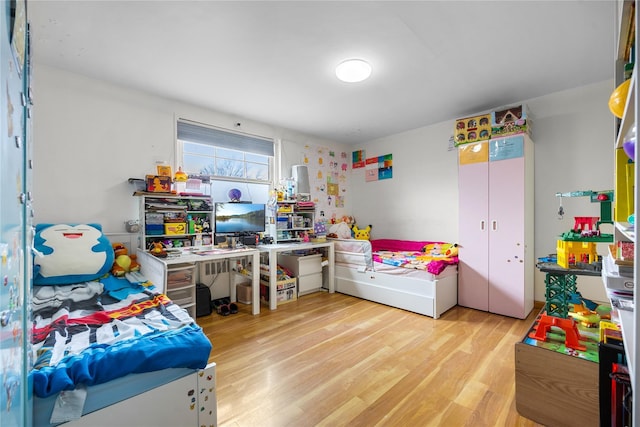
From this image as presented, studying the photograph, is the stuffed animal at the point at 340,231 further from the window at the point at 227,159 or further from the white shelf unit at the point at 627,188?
the white shelf unit at the point at 627,188

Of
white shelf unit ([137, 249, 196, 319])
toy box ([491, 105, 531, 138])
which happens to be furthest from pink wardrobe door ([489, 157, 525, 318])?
white shelf unit ([137, 249, 196, 319])

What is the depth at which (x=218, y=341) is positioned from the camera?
96.1 inches

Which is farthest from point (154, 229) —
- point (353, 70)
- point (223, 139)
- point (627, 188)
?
point (627, 188)

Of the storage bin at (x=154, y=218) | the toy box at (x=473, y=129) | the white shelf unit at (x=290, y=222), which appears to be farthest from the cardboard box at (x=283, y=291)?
the toy box at (x=473, y=129)

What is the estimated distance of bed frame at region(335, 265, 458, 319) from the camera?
120 inches

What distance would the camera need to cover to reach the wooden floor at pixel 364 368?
1.58m

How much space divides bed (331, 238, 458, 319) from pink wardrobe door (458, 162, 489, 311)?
12 centimetres

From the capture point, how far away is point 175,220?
3014 mm

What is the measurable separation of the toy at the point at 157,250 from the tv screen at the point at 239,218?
689 mm

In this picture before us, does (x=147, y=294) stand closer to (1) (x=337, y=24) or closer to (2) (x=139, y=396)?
(2) (x=139, y=396)

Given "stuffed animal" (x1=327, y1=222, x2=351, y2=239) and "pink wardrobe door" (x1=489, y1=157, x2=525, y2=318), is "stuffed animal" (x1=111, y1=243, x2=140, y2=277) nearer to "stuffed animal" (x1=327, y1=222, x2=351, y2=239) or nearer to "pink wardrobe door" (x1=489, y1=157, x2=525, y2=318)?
"stuffed animal" (x1=327, y1=222, x2=351, y2=239)

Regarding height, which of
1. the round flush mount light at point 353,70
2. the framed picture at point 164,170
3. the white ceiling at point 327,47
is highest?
the white ceiling at point 327,47

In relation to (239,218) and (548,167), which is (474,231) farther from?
(239,218)

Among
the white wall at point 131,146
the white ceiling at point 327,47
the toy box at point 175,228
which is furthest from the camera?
the toy box at point 175,228
